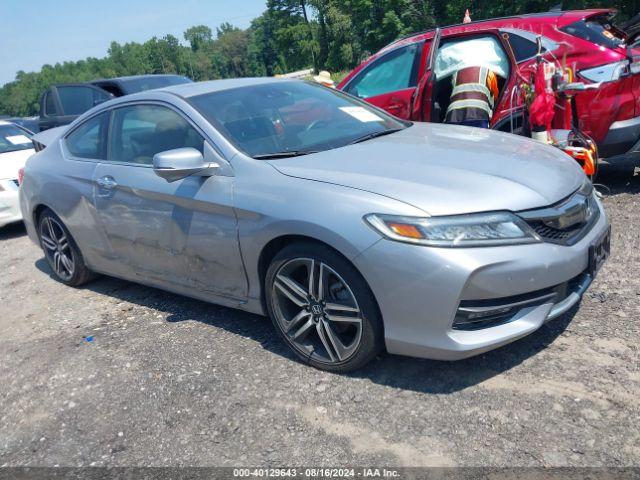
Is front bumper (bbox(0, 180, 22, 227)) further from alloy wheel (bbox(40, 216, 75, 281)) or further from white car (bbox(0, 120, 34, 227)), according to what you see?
alloy wheel (bbox(40, 216, 75, 281))

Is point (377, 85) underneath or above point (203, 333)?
above

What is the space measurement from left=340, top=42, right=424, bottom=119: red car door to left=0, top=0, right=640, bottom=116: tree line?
80.1 ft

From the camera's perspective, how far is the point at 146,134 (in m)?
4.29

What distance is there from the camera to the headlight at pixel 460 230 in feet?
9.20

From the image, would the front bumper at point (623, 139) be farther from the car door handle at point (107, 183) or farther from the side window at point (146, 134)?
the car door handle at point (107, 183)

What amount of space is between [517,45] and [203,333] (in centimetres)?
395

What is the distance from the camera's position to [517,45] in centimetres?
Answer: 579

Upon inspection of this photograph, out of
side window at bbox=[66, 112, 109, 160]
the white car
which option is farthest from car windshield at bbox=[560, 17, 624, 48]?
the white car

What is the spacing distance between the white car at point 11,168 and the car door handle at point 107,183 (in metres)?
3.91

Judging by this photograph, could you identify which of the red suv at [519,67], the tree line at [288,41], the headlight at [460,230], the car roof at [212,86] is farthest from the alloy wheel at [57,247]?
the tree line at [288,41]

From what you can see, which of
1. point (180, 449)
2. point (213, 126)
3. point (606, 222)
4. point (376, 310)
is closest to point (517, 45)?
point (606, 222)

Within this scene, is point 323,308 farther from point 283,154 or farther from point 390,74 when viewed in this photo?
point 390,74

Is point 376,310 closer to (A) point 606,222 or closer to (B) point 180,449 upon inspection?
(B) point 180,449

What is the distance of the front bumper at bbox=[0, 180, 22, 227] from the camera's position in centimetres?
773
